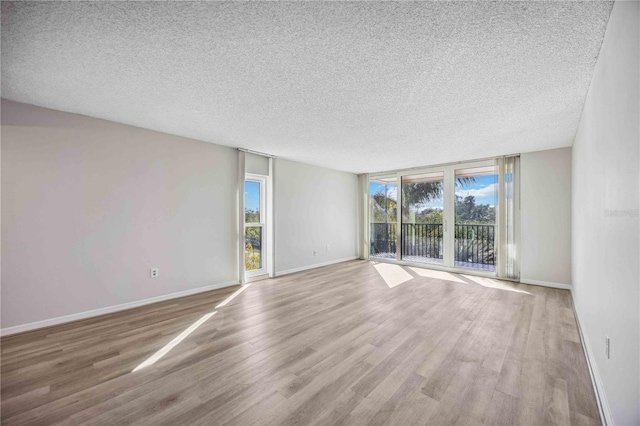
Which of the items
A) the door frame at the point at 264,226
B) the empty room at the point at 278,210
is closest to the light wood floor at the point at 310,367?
the empty room at the point at 278,210

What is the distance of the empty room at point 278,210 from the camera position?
1556 mm

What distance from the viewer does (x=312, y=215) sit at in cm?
604

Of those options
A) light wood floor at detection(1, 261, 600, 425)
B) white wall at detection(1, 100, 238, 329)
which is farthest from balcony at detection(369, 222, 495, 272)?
white wall at detection(1, 100, 238, 329)

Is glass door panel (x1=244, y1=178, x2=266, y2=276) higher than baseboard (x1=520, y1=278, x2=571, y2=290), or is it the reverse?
glass door panel (x1=244, y1=178, x2=266, y2=276)

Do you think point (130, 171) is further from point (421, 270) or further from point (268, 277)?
point (421, 270)

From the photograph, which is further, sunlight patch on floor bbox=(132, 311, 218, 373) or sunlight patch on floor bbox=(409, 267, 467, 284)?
sunlight patch on floor bbox=(409, 267, 467, 284)

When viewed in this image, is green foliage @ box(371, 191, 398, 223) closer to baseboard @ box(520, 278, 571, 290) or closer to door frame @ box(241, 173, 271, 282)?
baseboard @ box(520, 278, 571, 290)

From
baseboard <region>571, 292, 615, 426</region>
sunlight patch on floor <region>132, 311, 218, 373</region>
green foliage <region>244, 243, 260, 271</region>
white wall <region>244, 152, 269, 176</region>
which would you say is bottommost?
sunlight patch on floor <region>132, 311, 218, 373</region>

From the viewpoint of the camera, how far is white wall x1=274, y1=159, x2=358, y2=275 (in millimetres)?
5348

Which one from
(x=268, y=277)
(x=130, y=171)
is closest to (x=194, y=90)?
(x=130, y=171)

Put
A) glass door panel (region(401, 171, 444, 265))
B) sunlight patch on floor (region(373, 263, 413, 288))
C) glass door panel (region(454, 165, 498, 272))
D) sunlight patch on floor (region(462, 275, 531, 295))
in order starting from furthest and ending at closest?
1. glass door panel (region(401, 171, 444, 265))
2. glass door panel (region(454, 165, 498, 272))
3. sunlight patch on floor (region(373, 263, 413, 288))
4. sunlight patch on floor (region(462, 275, 531, 295))

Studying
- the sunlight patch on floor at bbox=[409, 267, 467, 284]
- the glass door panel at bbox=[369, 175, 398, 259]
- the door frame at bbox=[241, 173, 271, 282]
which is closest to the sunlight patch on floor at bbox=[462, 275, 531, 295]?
the sunlight patch on floor at bbox=[409, 267, 467, 284]

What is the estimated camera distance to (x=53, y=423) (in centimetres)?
154

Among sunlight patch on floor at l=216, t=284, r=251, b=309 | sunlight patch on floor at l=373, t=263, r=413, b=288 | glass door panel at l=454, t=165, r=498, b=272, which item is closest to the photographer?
sunlight patch on floor at l=216, t=284, r=251, b=309
